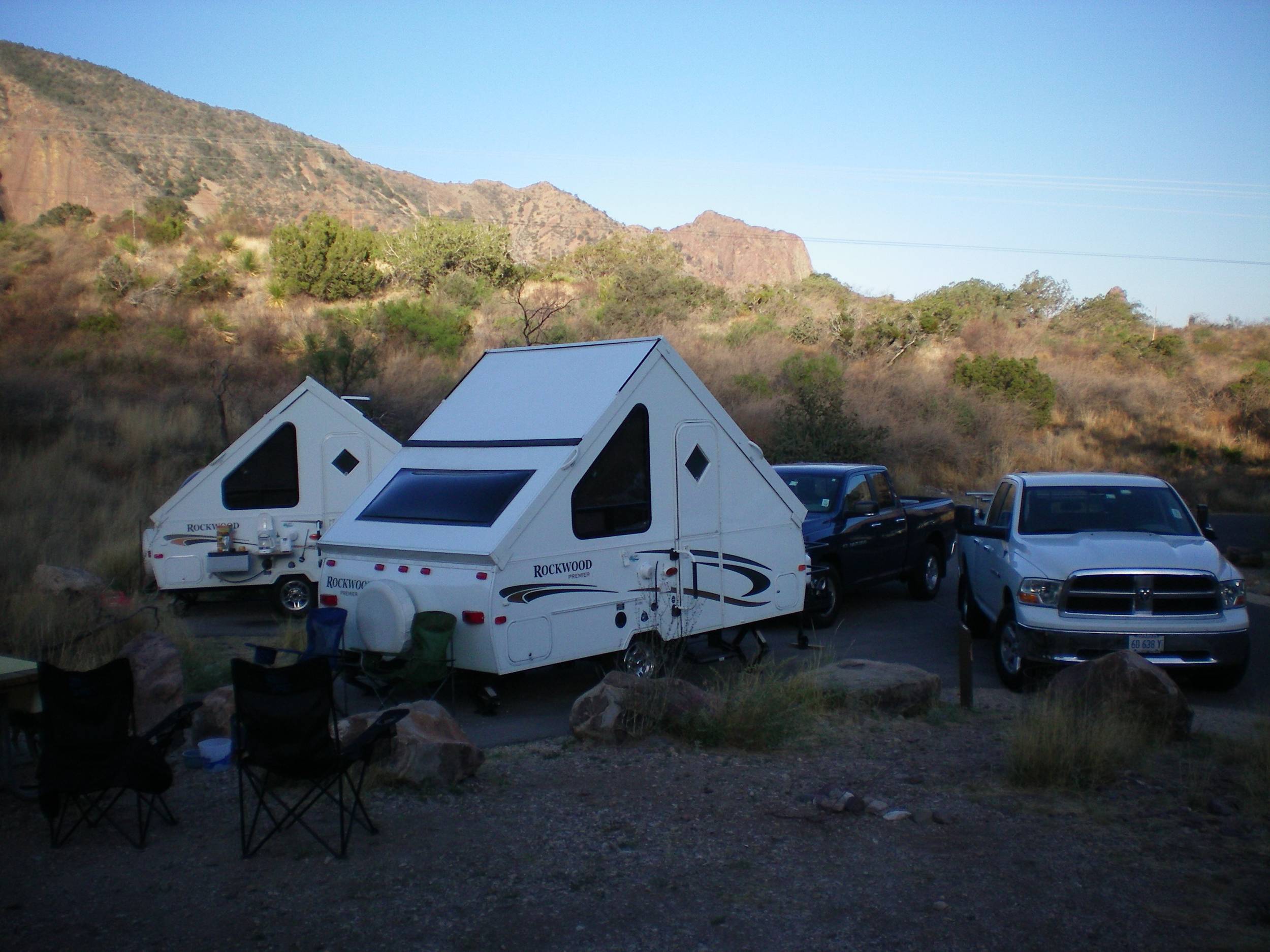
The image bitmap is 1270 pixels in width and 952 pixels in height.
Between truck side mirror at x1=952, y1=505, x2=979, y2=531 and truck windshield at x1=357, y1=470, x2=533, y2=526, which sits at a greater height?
truck windshield at x1=357, y1=470, x2=533, y2=526

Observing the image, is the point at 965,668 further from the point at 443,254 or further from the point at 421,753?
the point at 443,254

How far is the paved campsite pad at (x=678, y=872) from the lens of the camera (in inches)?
173

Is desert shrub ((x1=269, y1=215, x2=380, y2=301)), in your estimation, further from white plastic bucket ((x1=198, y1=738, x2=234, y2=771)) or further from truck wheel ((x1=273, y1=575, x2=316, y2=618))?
white plastic bucket ((x1=198, y1=738, x2=234, y2=771))

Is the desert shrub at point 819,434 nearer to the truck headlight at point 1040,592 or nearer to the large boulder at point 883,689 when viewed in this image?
the truck headlight at point 1040,592

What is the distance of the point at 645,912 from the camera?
4.61 m

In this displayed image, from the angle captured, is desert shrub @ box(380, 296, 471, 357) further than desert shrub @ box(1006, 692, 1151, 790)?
Yes

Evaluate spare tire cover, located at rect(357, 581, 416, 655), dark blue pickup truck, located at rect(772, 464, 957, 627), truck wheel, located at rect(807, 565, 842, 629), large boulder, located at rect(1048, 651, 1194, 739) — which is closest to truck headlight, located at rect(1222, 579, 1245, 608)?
large boulder, located at rect(1048, 651, 1194, 739)

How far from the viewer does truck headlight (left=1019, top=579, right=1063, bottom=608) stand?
899 centimetres

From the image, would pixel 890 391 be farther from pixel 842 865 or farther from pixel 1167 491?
pixel 842 865

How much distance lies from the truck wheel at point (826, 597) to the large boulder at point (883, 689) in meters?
3.74

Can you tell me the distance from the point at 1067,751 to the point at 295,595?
8922 mm

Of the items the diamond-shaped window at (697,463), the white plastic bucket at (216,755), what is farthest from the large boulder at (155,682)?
the diamond-shaped window at (697,463)

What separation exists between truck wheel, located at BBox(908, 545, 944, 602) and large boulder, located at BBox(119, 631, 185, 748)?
9.40 meters

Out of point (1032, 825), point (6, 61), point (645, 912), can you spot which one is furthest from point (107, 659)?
point (6, 61)
